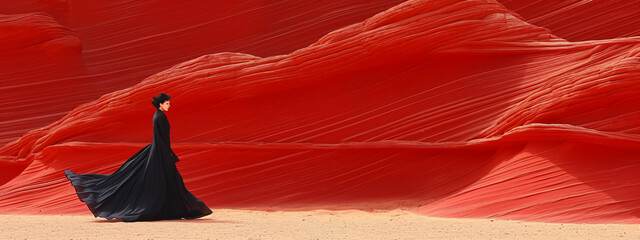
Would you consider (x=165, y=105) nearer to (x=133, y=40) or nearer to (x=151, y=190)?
(x=151, y=190)

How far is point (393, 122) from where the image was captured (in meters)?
12.6

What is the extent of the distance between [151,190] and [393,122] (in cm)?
460

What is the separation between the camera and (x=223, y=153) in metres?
13.1

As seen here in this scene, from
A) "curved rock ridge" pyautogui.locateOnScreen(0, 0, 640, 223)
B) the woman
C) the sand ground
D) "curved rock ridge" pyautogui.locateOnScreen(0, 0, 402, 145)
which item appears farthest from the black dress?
"curved rock ridge" pyautogui.locateOnScreen(0, 0, 402, 145)

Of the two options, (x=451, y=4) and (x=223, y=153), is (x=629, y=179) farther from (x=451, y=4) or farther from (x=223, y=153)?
(x=223, y=153)

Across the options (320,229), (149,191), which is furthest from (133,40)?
(320,229)

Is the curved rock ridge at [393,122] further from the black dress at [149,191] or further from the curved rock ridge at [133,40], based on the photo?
the black dress at [149,191]

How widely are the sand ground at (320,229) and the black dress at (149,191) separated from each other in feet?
A: 0.80

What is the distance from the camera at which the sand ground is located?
25.2 feet

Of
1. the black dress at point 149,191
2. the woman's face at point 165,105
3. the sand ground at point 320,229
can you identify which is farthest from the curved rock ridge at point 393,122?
the woman's face at point 165,105

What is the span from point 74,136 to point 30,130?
2257 mm

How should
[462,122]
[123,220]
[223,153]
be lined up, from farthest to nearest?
Result: [223,153] < [462,122] < [123,220]

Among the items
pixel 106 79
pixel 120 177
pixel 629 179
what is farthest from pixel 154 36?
pixel 629 179

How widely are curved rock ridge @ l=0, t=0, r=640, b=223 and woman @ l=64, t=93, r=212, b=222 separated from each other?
9.42 feet
